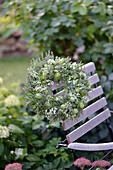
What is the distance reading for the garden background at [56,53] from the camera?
205 centimetres

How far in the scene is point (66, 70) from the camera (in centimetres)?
161

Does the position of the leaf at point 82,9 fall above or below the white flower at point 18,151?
above

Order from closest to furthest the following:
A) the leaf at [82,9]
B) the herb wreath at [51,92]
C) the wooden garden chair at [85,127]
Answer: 1. the wooden garden chair at [85,127]
2. the herb wreath at [51,92]
3. the leaf at [82,9]

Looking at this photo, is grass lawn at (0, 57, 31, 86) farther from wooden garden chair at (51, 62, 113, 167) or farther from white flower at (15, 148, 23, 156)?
wooden garden chair at (51, 62, 113, 167)

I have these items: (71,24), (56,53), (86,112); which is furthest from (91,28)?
(86,112)

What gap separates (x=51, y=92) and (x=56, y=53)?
180 centimetres

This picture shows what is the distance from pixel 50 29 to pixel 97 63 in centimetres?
77

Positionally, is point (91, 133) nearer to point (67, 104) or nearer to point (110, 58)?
point (67, 104)

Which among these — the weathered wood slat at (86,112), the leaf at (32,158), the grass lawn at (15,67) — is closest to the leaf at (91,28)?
the weathered wood slat at (86,112)

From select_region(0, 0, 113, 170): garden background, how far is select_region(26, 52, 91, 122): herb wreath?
14 centimetres

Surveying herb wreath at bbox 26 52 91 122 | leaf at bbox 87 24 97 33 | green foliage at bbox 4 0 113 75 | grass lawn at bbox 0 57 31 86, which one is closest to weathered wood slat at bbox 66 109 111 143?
herb wreath at bbox 26 52 91 122

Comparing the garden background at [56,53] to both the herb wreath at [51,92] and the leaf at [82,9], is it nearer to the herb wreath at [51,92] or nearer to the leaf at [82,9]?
the leaf at [82,9]

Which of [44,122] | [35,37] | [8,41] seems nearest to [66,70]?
[44,122]

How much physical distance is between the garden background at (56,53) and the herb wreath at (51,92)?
0.14 metres
